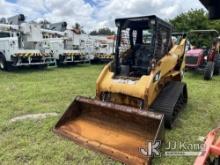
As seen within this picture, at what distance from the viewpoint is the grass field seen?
3.36 metres

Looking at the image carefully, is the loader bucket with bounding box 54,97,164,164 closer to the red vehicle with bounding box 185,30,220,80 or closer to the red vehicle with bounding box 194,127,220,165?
the red vehicle with bounding box 194,127,220,165

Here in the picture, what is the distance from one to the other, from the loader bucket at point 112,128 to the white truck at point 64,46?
31.4 ft

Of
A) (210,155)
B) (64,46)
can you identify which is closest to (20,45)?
(64,46)

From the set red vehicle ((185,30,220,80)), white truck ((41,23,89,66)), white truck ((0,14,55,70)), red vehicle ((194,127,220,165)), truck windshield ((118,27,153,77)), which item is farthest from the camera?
white truck ((41,23,89,66))

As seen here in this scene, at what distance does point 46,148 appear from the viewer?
11.8 ft

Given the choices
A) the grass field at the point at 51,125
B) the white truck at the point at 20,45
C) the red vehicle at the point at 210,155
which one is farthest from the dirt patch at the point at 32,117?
the white truck at the point at 20,45

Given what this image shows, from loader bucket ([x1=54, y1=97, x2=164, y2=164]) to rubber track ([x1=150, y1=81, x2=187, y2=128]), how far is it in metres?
0.64

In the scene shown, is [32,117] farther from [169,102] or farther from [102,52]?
[102,52]

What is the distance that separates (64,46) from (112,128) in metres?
12.0

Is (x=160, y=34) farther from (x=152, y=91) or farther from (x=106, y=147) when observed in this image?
(x=106, y=147)

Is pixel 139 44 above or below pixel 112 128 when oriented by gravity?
above

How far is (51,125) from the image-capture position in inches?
175

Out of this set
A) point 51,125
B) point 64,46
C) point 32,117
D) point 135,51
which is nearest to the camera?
point 51,125

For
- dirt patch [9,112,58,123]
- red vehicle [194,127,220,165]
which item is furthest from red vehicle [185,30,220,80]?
red vehicle [194,127,220,165]
